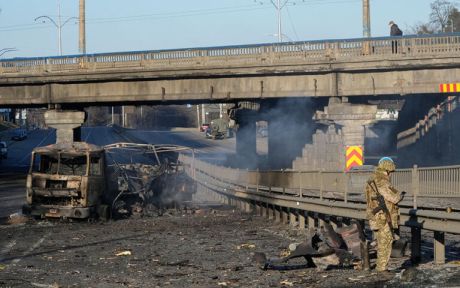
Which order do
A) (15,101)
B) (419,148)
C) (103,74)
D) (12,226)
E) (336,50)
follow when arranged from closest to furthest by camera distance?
(12,226)
(336,50)
(103,74)
(15,101)
(419,148)

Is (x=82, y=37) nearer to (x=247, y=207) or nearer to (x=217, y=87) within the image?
(x=217, y=87)

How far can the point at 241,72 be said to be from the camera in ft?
155

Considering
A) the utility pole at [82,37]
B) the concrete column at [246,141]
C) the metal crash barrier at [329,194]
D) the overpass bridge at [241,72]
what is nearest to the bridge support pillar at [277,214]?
the metal crash barrier at [329,194]

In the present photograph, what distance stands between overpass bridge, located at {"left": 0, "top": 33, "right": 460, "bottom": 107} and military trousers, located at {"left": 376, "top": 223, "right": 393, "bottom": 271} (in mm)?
30989

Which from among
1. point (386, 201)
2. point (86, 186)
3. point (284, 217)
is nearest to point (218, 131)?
point (86, 186)

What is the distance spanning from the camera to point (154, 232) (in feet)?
75.7

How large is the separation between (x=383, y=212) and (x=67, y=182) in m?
16.1

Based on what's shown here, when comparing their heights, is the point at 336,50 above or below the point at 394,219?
above

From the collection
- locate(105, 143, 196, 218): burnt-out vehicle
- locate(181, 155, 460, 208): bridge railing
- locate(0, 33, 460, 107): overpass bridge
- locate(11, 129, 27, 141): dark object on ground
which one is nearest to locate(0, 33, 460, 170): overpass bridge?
locate(0, 33, 460, 107): overpass bridge

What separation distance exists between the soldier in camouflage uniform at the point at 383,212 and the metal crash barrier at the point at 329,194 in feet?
2.96

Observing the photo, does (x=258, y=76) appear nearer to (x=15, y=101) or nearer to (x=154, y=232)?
(x=15, y=101)

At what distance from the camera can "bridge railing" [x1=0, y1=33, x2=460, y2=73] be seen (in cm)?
4412

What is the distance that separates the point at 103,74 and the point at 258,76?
30.4 feet

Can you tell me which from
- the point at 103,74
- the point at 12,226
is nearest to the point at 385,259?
the point at 12,226
